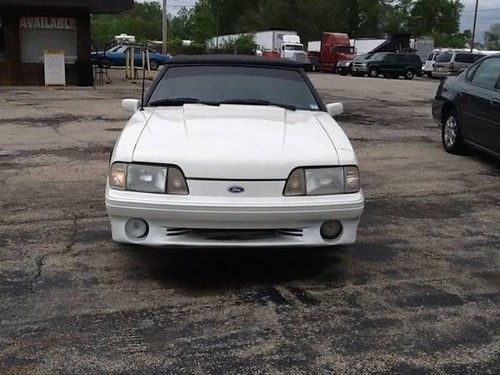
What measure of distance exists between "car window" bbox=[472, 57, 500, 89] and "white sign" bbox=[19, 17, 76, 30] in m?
15.1

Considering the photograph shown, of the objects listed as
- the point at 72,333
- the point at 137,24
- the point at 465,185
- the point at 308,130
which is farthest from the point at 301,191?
the point at 137,24

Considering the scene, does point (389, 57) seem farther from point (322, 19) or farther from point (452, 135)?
point (322, 19)

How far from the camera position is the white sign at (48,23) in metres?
19.7

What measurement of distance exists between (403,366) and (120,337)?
153 centimetres

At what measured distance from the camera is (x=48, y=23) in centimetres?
2002

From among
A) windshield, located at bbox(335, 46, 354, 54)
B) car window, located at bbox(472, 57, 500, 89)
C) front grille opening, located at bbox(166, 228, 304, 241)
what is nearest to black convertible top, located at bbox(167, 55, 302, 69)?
front grille opening, located at bbox(166, 228, 304, 241)

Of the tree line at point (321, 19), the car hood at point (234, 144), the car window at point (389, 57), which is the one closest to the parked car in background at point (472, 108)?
the car hood at point (234, 144)

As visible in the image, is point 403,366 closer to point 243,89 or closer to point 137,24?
point 243,89

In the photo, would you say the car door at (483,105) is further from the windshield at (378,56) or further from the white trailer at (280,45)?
the white trailer at (280,45)

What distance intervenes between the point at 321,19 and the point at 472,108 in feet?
204

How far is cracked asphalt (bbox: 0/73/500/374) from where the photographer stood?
326 centimetres

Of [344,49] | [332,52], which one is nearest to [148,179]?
[332,52]

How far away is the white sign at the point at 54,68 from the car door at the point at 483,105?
14635 millimetres

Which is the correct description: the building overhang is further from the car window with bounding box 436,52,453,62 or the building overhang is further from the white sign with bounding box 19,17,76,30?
the car window with bounding box 436,52,453,62
